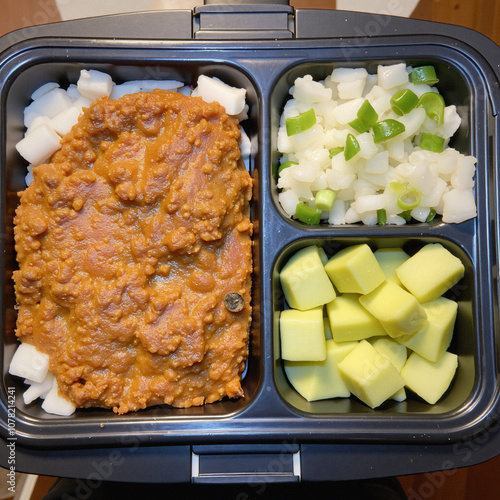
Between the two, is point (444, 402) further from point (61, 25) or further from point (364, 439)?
point (61, 25)

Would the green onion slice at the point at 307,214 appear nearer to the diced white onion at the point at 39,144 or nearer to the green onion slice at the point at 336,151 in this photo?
the green onion slice at the point at 336,151

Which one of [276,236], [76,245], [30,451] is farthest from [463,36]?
[30,451]

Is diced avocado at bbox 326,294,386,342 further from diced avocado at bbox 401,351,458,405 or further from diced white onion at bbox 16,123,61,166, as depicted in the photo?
diced white onion at bbox 16,123,61,166

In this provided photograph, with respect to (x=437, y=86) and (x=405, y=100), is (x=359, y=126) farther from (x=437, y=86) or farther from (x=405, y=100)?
(x=437, y=86)

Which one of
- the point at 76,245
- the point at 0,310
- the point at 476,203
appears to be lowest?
the point at 0,310

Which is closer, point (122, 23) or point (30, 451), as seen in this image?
point (30, 451)

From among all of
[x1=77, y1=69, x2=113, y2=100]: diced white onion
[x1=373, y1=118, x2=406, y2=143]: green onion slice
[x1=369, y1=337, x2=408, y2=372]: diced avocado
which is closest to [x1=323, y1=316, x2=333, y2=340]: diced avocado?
[x1=369, y1=337, x2=408, y2=372]: diced avocado
